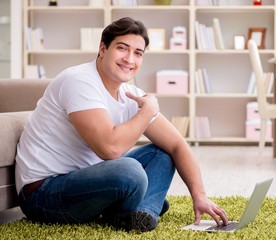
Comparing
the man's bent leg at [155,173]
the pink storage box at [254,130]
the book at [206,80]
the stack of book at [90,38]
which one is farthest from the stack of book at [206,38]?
the man's bent leg at [155,173]

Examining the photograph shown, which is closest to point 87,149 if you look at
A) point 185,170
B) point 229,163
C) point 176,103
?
point 185,170

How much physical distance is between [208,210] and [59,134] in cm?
55

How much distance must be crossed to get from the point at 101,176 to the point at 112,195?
7cm

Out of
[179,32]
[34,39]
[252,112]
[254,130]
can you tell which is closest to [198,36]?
[179,32]

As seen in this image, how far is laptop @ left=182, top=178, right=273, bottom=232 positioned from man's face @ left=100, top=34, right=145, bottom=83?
0.55m

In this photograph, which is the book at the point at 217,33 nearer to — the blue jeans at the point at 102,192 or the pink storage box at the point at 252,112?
the pink storage box at the point at 252,112

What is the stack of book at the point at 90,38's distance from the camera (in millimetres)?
7148

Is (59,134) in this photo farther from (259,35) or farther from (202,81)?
(259,35)

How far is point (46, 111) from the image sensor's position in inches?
98.6

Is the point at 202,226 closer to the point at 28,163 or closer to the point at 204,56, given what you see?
the point at 28,163

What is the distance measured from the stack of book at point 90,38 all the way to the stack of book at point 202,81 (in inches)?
39.3

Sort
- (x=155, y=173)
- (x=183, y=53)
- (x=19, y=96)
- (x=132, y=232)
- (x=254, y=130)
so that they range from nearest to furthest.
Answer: (x=132, y=232) → (x=155, y=173) → (x=19, y=96) → (x=254, y=130) → (x=183, y=53)

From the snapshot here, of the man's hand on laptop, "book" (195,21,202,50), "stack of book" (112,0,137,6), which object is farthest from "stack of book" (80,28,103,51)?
the man's hand on laptop

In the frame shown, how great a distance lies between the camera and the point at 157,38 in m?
7.16
